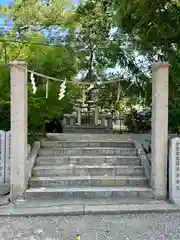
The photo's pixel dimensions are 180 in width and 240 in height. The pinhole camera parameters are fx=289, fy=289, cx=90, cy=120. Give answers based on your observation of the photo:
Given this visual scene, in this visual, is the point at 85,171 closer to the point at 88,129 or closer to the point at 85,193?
the point at 85,193

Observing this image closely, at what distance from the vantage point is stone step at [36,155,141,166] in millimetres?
6469

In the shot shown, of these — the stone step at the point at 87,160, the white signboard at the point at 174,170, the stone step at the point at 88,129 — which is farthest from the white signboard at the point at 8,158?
the stone step at the point at 88,129

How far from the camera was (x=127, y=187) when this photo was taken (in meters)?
5.75

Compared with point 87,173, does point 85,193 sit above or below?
below

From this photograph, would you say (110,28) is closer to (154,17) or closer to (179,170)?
(154,17)

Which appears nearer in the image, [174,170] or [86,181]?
[174,170]

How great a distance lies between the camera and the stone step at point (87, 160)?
647 cm

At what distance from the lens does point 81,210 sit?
4781 mm

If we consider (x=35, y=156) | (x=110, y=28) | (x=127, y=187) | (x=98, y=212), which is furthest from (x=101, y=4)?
(x=98, y=212)

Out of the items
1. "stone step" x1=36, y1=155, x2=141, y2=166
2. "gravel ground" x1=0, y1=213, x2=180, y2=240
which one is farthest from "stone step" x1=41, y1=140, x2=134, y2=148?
"gravel ground" x1=0, y1=213, x2=180, y2=240

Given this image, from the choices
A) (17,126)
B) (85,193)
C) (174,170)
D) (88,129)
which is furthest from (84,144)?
(88,129)

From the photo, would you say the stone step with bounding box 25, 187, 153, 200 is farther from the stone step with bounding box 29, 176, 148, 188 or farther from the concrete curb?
the concrete curb

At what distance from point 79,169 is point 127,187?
1.10 meters

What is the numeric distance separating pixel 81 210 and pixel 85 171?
143cm
